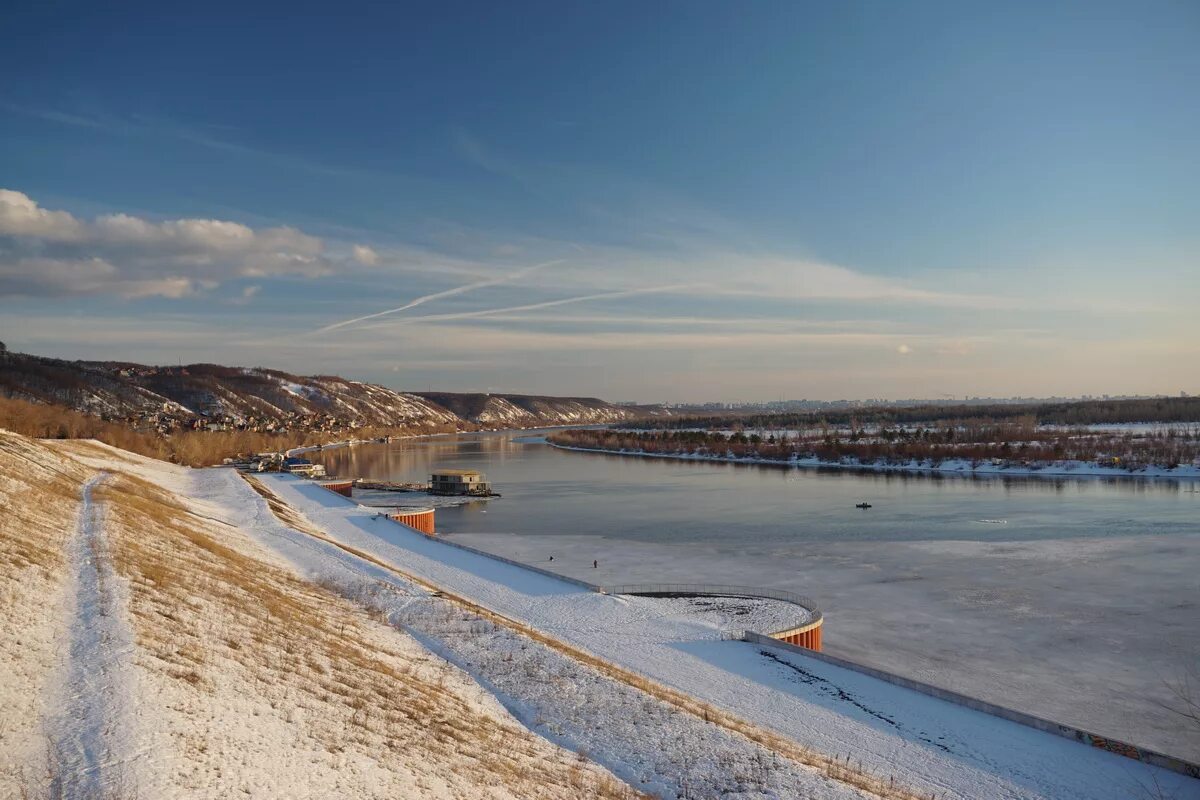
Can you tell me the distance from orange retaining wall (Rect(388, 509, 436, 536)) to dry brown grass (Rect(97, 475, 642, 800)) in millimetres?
25397

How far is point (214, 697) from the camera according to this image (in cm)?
951

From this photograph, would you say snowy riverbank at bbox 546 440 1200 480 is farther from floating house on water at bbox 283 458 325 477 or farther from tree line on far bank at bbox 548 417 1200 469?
floating house on water at bbox 283 458 325 477

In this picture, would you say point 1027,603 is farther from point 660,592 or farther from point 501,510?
point 501,510

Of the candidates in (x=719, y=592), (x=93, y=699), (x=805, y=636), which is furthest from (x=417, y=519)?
(x=93, y=699)

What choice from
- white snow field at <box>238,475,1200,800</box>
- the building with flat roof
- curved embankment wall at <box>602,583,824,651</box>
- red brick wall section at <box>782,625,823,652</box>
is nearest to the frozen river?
red brick wall section at <box>782,625,823,652</box>

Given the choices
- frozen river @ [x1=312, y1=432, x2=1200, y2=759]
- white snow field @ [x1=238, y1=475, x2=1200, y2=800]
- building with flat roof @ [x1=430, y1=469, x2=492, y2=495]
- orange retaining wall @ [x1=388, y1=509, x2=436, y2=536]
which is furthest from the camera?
building with flat roof @ [x1=430, y1=469, x2=492, y2=495]

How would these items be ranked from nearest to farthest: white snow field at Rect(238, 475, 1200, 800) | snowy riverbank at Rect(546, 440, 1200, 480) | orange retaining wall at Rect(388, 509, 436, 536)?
white snow field at Rect(238, 475, 1200, 800), orange retaining wall at Rect(388, 509, 436, 536), snowy riverbank at Rect(546, 440, 1200, 480)

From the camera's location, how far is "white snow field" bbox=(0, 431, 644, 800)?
24.6 feet

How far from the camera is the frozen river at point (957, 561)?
18203mm

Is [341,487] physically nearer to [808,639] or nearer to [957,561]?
[957,561]

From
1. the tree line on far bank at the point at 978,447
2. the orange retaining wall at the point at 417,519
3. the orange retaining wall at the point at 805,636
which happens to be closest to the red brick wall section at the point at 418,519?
the orange retaining wall at the point at 417,519

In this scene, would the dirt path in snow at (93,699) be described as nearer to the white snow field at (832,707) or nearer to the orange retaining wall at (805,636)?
the white snow field at (832,707)

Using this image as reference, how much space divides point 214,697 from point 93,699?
53.8 inches

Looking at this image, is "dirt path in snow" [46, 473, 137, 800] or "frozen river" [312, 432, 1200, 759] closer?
"dirt path in snow" [46, 473, 137, 800]
